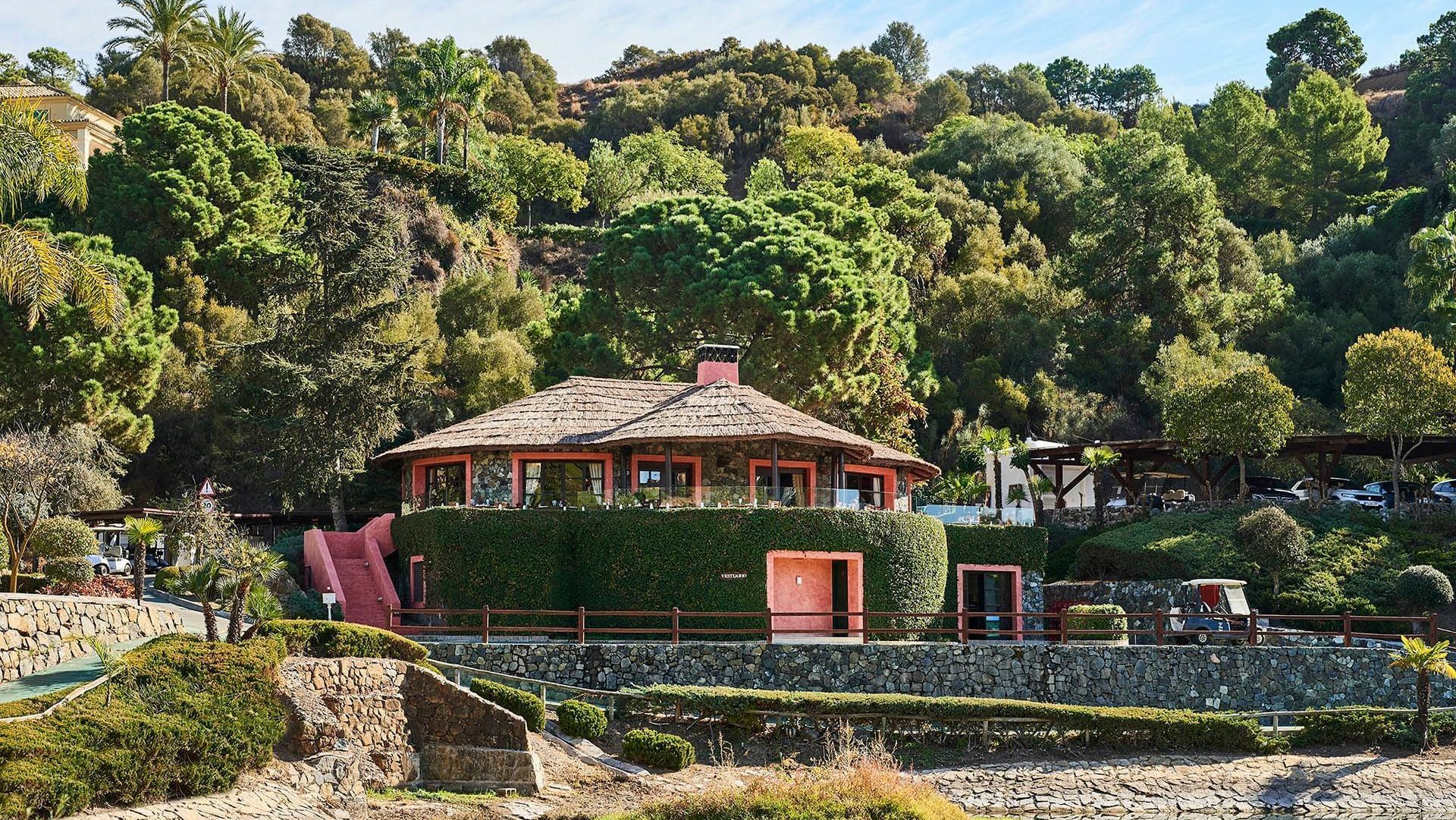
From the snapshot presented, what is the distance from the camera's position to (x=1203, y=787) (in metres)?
29.0

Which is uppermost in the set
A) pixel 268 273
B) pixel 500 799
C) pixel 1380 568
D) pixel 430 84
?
pixel 430 84

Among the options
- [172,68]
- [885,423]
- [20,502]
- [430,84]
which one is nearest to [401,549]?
[20,502]

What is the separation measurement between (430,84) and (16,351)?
32268mm

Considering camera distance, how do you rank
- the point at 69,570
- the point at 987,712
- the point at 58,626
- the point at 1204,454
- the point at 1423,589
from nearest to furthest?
the point at 58,626
the point at 987,712
the point at 69,570
the point at 1423,589
the point at 1204,454

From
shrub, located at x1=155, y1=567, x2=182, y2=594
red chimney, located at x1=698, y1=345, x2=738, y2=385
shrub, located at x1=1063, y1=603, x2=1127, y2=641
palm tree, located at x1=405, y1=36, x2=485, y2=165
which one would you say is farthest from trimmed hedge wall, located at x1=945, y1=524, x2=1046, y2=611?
palm tree, located at x1=405, y1=36, x2=485, y2=165

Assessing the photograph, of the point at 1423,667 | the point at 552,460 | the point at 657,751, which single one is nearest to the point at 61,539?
the point at 552,460

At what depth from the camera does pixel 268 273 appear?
50531 millimetres

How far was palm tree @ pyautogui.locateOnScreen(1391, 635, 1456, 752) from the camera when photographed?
99.3 ft

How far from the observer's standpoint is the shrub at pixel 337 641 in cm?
2556

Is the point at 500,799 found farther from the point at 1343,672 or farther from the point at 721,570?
the point at 1343,672

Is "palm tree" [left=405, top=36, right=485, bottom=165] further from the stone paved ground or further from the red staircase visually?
the stone paved ground

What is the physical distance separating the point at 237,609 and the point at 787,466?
19.3 m

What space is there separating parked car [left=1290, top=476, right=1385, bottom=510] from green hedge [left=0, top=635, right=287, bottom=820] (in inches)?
1482

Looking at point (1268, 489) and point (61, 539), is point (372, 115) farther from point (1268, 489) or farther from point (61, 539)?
point (61, 539)
